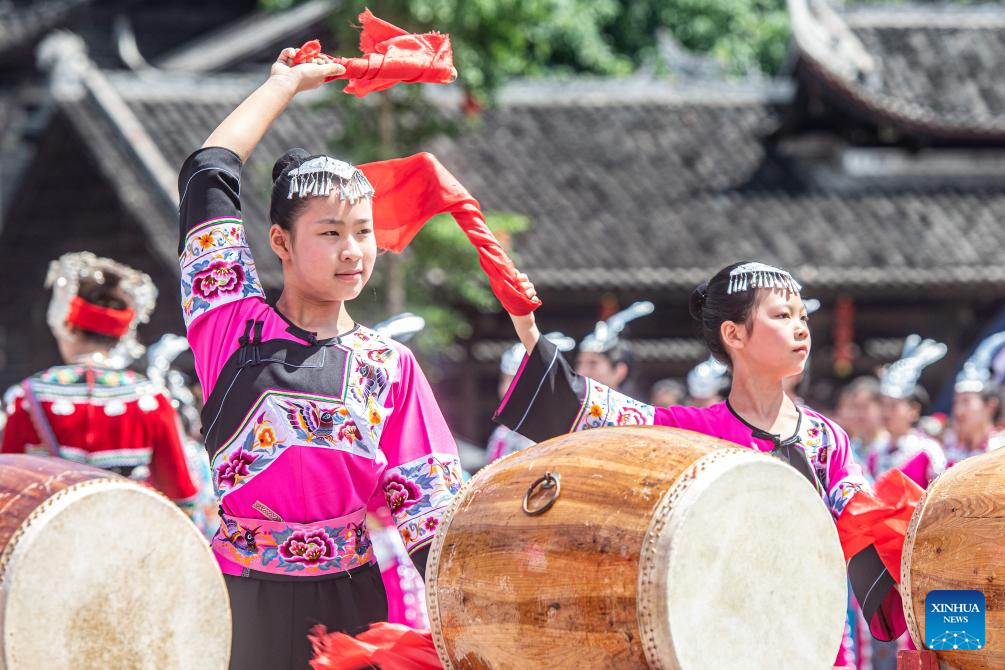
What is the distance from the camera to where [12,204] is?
12453mm

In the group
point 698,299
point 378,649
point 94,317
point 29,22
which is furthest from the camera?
point 29,22

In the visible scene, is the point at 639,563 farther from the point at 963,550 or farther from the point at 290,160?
the point at 290,160

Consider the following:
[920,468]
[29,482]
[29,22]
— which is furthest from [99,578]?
[29,22]

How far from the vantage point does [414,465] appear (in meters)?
2.72

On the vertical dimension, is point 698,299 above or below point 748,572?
above

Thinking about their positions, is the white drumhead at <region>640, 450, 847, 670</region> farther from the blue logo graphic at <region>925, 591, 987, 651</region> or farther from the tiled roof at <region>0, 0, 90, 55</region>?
the tiled roof at <region>0, 0, 90, 55</region>

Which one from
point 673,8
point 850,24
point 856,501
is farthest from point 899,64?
point 856,501

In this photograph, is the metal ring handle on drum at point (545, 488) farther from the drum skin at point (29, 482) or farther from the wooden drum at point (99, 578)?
the drum skin at point (29, 482)

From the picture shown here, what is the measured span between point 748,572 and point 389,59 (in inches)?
49.0

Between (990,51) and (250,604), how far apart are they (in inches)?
523

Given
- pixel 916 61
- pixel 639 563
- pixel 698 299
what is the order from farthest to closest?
1. pixel 916 61
2. pixel 698 299
3. pixel 639 563

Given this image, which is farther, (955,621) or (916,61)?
(916,61)

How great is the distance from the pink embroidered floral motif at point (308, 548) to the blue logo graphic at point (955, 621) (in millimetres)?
1219

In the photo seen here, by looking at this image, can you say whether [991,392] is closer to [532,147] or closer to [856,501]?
[856,501]
